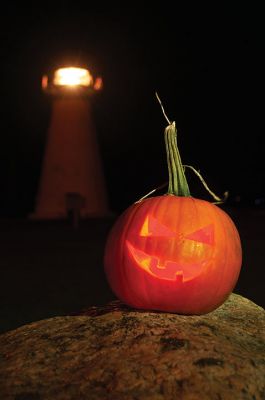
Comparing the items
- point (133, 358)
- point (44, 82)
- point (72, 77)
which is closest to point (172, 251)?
point (133, 358)

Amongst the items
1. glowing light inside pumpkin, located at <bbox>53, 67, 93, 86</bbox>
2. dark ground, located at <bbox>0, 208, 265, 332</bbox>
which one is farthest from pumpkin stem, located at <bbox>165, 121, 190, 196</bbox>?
glowing light inside pumpkin, located at <bbox>53, 67, 93, 86</bbox>

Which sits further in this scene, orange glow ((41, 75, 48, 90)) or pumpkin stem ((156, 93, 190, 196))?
orange glow ((41, 75, 48, 90))

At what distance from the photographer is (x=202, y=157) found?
97.1ft

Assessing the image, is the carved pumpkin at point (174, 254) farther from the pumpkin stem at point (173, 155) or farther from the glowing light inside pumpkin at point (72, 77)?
the glowing light inside pumpkin at point (72, 77)

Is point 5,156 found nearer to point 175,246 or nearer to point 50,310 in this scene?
point 50,310

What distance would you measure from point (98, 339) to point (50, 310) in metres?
2.70

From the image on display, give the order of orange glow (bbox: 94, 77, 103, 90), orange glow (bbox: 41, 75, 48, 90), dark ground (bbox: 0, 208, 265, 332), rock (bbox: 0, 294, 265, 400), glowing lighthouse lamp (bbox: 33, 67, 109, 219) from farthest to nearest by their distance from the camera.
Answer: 1. orange glow (bbox: 94, 77, 103, 90)
2. glowing lighthouse lamp (bbox: 33, 67, 109, 219)
3. orange glow (bbox: 41, 75, 48, 90)
4. dark ground (bbox: 0, 208, 265, 332)
5. rock (bbox: 0, 294, 265, 400)

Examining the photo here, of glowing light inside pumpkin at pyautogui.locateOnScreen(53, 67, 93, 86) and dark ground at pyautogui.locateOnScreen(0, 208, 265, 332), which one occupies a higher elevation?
glowing light inside pumpkin at pyautogui.locateOnScreen(53, 67, 93, 86)

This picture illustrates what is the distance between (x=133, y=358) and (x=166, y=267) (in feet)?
2.24

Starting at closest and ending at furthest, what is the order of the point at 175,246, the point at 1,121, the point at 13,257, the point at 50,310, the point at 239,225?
the point at 175,246, the point at 50,310, the point at 13,257, the point at 239,225, the point at 1,121

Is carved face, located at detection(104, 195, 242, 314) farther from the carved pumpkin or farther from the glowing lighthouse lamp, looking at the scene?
the glowing lighthouse lamp

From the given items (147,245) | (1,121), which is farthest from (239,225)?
(1,121)

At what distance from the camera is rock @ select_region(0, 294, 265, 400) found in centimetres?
224

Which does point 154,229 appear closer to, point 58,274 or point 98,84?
point 58,274
